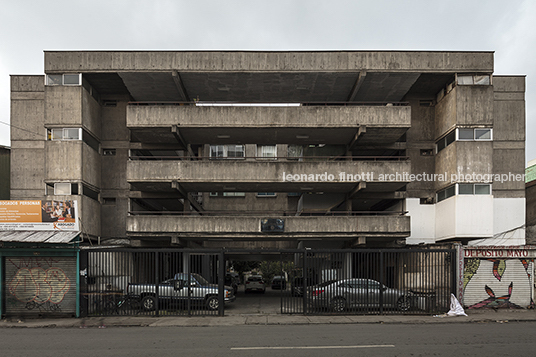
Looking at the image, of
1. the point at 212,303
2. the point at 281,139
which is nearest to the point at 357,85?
the point at 281,139

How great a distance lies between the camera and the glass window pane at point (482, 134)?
24922 millimetres

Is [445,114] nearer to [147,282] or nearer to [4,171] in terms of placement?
[147,282]

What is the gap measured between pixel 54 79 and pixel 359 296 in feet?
76.5

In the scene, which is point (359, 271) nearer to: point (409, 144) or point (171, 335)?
point (171, 335)

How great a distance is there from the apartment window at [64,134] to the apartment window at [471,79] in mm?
25269

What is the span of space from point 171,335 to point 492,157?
77.9 ft

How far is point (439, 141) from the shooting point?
90.1 feet

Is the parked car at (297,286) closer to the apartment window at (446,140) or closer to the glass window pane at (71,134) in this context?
the apartment window at (446,140)

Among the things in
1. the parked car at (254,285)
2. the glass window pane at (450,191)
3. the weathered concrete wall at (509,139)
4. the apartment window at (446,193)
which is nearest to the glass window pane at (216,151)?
the parked car at (254,285)

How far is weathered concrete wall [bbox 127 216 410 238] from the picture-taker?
2444 cm

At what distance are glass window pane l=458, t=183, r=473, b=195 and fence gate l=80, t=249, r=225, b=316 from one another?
17219mm

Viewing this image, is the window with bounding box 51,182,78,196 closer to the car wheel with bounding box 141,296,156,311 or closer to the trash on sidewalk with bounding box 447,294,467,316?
the car wheel with bounding box 141,296,156,311

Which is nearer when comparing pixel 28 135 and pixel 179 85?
pixel 179 85

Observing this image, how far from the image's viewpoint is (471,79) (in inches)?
1005
